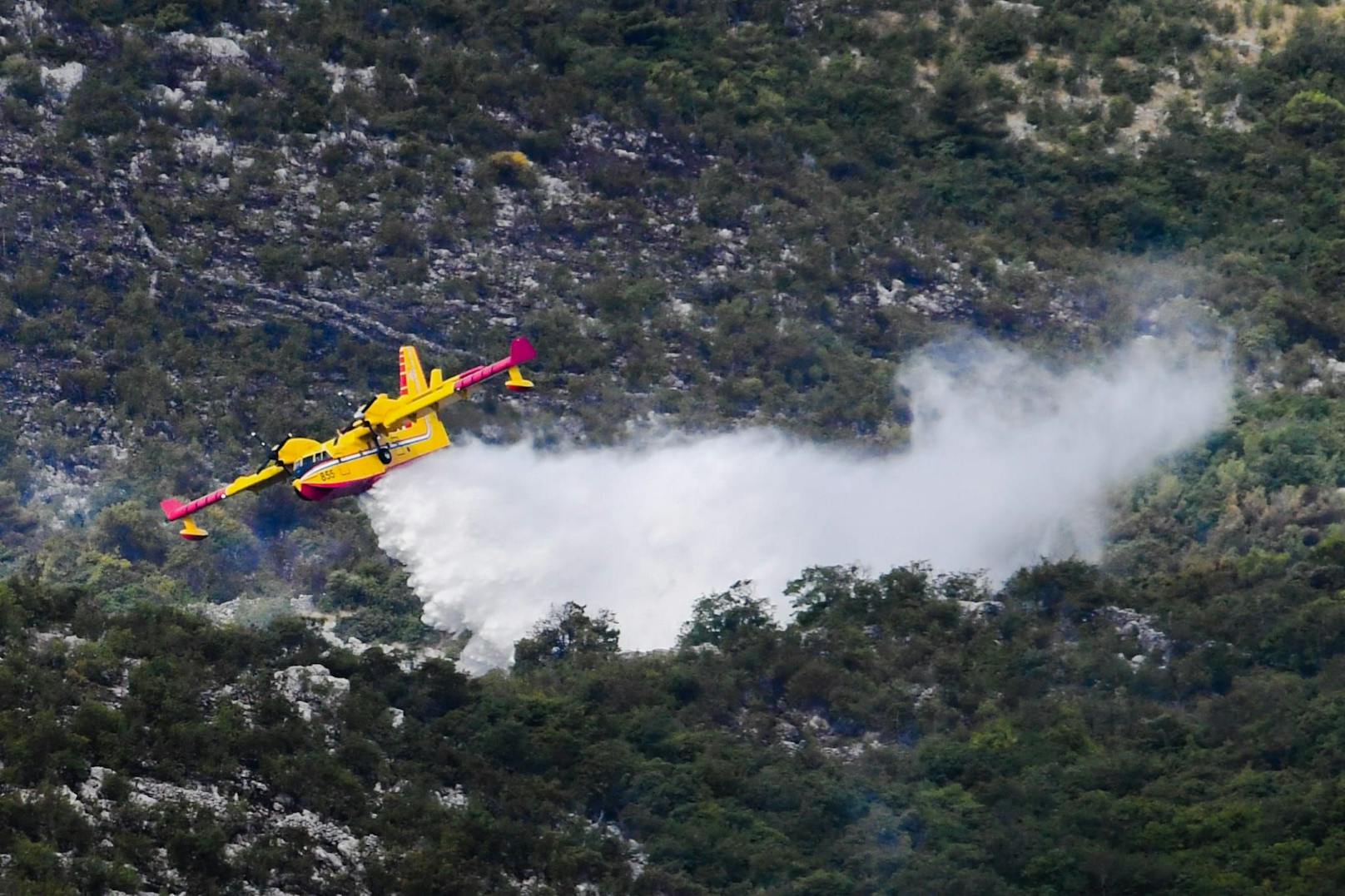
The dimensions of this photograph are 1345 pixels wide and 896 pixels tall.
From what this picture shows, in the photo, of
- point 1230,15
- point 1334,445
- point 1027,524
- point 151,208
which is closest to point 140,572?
point 151,208

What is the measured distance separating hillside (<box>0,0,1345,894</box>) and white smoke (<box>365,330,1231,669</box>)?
4.13ft

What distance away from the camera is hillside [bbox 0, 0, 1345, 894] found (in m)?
92.5

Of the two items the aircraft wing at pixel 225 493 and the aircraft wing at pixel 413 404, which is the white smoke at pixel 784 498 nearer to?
the aircraft wing at pixel 225 493

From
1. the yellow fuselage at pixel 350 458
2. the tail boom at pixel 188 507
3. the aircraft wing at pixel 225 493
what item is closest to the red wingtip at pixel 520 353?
the yellow fuselage at pixel 350 458

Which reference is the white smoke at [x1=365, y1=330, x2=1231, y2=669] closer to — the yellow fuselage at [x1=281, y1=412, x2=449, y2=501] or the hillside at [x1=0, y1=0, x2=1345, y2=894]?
the hillside at [x1=0, y1=0, x2=1345, y2=894]

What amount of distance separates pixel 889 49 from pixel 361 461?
5044 cm

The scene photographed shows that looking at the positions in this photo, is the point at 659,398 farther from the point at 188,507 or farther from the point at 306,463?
the point at 188,507

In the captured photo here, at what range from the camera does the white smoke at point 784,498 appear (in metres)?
111

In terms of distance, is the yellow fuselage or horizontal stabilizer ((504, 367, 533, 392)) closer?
horizontal stabilizer ((504, 367, 533, 392))

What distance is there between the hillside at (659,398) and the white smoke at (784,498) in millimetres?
1260

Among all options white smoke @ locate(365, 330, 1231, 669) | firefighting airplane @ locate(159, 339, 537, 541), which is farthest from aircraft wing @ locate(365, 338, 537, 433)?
white smoke @ locate(365, 330, 1231, 669)

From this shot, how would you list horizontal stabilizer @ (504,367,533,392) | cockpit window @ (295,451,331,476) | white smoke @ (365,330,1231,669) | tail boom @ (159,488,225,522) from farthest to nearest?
1. white smoke @ (365,330,1231,669)
2. tail boom @ (159,488,225,522)
3. cockpit window @ (295,451,331,476)
4. horizontal stabilizer @ (504,367,533,392)

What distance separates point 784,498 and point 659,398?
7.15 m

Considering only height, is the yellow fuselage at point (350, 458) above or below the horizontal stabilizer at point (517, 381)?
below
